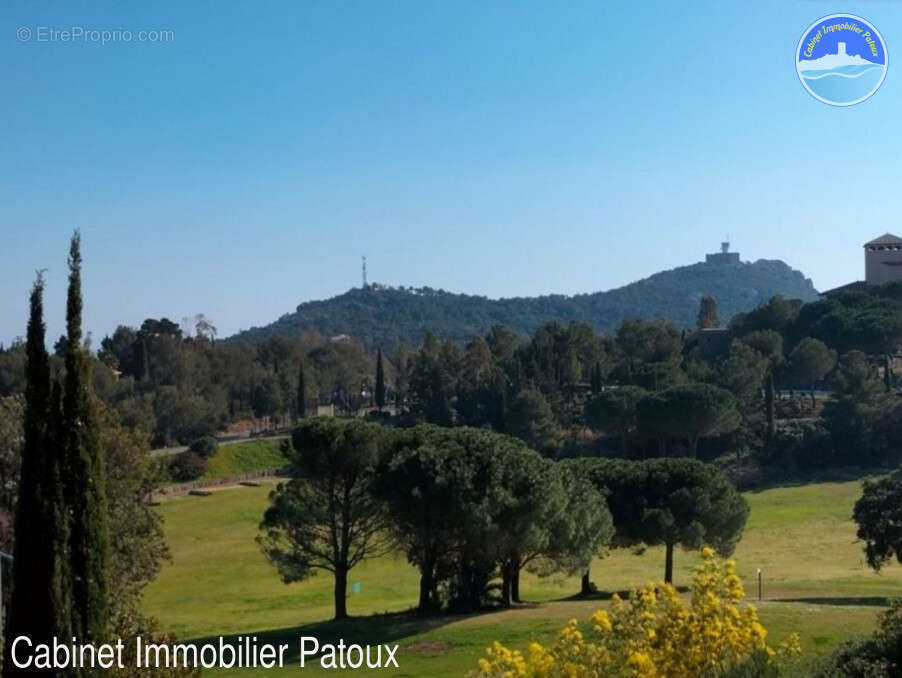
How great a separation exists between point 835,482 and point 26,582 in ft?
197

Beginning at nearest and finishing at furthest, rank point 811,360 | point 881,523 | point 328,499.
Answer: point 328,499, point 881,523, point 811,360

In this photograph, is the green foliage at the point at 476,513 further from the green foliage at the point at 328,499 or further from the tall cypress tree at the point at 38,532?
the tall cypress tree at the point at 38,532

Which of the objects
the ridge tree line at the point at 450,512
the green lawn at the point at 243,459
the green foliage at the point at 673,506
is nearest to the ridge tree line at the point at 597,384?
the green lawn at the point at 243,459

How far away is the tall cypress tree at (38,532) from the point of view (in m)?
14.2

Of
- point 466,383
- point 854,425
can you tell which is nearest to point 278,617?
point 854,425

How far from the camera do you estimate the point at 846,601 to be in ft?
103

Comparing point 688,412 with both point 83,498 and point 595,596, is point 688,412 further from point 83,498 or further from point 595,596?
point 83,498

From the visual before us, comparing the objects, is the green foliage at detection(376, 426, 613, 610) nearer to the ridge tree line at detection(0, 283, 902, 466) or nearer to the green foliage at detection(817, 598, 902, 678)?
the green foliage at detection(817, 598, 902, 678)

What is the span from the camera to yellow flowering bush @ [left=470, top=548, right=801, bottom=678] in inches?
330

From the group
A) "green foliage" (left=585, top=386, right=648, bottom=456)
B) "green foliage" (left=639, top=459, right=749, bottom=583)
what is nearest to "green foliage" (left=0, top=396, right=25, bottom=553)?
"green foliage" (left=639, top=459, right=749, bottom=583)

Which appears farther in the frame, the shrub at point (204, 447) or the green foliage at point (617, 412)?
the shrub at point (204, 447)

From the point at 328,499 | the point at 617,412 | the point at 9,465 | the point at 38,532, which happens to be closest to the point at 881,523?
the point at 328,499

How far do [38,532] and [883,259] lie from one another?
12210 centimetres

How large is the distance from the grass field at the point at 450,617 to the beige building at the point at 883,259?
215ft
